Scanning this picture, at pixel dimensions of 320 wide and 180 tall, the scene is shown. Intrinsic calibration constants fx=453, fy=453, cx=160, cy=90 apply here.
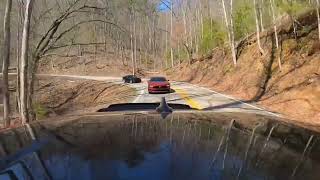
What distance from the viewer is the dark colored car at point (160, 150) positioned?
224cm

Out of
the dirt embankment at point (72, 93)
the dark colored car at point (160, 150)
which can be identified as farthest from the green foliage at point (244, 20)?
the dark colored car at point (160, 150)

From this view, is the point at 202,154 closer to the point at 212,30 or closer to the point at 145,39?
the point at 212,30

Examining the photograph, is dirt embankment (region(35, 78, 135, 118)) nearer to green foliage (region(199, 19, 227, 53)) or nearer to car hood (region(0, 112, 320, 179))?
green foliage (region(199, 19, 227, 53))

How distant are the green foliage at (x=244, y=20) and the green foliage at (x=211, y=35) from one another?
5562 mm

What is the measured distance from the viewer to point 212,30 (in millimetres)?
69000

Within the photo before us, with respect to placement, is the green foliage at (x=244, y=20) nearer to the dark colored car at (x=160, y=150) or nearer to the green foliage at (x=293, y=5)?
the green foliage at (x=293, y=5)

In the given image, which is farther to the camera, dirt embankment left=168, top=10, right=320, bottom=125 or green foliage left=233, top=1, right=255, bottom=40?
green foliage left=233, top=1, right=255, bottom=40

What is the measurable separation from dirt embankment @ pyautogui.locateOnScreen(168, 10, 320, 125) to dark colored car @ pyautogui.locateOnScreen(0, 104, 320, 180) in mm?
17581

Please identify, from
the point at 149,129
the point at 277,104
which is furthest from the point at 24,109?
the point at 149,129

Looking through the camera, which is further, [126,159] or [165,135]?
[165,135]

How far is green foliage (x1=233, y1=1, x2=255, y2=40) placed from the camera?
5222cm

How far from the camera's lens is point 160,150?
8.54 feet

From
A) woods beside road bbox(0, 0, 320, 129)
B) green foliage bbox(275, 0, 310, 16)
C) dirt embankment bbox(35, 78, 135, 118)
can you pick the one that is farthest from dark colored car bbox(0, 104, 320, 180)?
dirt embankment bbox(35, 78, 135, 118)

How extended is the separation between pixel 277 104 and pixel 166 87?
14961mm
